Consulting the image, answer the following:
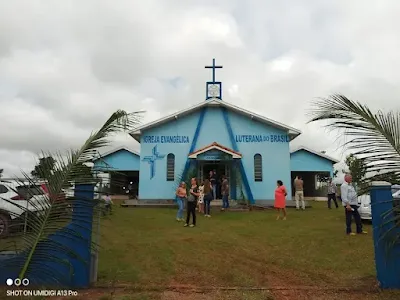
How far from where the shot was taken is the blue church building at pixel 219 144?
21.2m

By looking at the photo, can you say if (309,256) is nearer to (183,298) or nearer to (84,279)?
(183,298)

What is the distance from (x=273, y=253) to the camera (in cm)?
868

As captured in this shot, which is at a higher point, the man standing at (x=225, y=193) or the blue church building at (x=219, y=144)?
the blue church building at (x=219, y=144)

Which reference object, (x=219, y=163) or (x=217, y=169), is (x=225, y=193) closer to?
(x=219, y=163)

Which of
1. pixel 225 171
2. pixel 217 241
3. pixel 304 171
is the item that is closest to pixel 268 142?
pixel 225 171

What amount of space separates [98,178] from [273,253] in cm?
526

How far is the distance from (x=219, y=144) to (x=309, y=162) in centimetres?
1220

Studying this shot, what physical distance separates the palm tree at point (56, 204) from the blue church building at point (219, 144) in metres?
16.1

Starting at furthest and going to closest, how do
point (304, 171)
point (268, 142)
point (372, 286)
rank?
point (304, 171)
point (268, 142)
point (372, 286)

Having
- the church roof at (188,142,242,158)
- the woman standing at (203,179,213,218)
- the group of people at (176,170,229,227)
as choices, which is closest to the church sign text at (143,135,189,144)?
the church roof at (188,142,242,158)

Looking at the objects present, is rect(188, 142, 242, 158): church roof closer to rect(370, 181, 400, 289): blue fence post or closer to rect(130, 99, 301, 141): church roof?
rect(130, 99, 301, 141): church roof

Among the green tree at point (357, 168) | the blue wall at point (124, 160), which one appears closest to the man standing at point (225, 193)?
the blue wall at point (124, 160)

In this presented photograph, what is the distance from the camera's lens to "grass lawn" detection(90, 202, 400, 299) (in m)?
6.65

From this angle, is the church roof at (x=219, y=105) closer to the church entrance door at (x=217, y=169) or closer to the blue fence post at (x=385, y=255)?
the church entrance door at (x=217, y=169)
